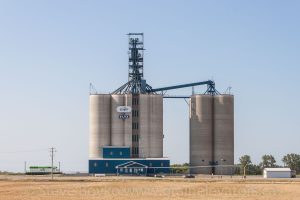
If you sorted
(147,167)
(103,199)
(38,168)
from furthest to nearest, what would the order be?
(38,168)
(147,167)
(103,199)

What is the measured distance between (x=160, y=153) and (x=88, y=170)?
18.0 meters

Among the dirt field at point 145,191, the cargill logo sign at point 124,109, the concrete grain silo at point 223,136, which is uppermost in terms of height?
the cargill logo sign at point 124,109

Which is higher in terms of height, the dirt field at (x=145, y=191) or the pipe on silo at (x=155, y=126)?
the pipe on silo at (x=155, y=126)

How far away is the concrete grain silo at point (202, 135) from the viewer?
163 m

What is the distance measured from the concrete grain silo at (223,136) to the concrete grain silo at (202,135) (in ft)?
5.04

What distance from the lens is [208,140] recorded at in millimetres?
162625

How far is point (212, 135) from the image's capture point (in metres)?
163

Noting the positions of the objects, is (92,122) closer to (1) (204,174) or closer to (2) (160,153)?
(2) (160,153)

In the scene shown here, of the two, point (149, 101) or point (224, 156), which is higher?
point (149, 101)

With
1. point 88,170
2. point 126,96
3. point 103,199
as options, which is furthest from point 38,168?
point 103,199

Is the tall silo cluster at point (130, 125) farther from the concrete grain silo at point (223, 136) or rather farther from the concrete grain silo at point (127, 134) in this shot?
the concrete grain silo at point (223, 136)

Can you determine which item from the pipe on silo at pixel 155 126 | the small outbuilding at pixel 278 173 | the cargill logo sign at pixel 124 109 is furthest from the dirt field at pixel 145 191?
the cargill logo sign at pixel 124 109

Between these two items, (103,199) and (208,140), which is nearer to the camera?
(103,199)

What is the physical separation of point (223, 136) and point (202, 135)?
523cm
